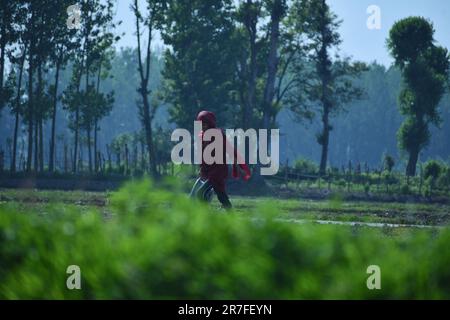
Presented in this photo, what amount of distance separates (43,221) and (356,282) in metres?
2.67

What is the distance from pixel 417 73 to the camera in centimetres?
6397

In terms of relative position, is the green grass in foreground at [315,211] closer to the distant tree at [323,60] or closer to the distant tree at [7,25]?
the distant tree at [7,25]

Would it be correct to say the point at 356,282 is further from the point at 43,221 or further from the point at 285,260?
the point at 43,221

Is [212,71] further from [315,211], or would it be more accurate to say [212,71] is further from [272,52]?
[315,211]

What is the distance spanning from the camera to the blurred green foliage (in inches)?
165

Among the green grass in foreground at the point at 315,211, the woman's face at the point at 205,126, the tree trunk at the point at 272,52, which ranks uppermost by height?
the tree trunk at the point at 272,52

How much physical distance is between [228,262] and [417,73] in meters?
61.6

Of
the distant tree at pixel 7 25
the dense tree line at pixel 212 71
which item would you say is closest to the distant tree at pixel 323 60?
the dense tree line at pixel 212 71

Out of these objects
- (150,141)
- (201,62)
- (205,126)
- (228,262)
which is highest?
(201,62)

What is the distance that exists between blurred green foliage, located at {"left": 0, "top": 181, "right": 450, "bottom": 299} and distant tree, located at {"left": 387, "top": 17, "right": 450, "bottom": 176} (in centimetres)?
5940

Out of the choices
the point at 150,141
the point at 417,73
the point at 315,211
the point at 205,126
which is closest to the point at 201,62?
the point at 150,141

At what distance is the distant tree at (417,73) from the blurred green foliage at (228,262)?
59404 millimetres

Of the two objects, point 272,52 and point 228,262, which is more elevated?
point 272,52

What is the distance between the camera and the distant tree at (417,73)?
63.3 m
